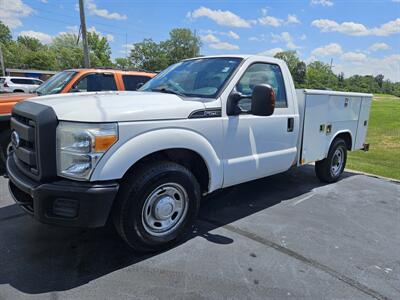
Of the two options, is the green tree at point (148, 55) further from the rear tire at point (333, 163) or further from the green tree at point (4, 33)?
the rear tire at point (333, 163)

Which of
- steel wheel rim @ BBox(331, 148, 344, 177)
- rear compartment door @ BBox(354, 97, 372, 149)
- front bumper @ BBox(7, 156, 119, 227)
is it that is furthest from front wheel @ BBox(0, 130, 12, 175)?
rear compartment door @ BBox(354, 97, 372, 149)

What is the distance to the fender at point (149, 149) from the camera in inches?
107

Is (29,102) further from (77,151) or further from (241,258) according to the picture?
(241,258)

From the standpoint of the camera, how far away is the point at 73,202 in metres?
2.67

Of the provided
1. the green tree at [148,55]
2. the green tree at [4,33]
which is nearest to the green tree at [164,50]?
the green tree at [148,55]

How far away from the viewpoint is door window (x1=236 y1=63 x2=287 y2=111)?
3.87 metres

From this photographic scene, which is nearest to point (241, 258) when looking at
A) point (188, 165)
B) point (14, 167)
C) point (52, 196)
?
point (188, 165)

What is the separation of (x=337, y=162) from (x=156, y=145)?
14.1 feet

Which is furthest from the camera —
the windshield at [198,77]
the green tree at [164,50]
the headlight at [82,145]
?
the green tree at [164,50]

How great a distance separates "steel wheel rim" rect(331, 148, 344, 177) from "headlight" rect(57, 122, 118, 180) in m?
4.46

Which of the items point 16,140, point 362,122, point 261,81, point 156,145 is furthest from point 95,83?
point 362,122

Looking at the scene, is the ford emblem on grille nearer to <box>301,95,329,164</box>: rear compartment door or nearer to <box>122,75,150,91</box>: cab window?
<box>301,95,329,164</box>: rear compartment door

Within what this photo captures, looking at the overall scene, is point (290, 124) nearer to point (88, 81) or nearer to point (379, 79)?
point (88, 81)

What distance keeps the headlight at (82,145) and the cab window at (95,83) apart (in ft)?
14.4
